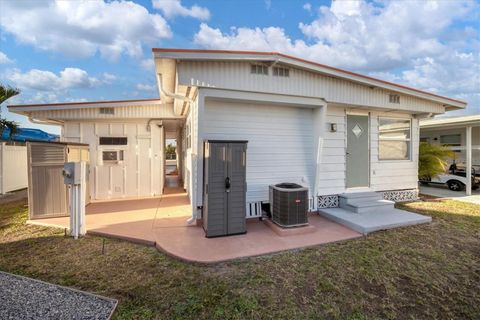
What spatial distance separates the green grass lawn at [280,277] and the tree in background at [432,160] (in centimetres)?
488

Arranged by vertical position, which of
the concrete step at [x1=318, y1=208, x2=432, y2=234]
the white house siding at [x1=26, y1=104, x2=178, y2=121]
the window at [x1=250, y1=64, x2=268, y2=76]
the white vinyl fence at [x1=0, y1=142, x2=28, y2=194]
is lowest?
the concrete step at [x1=318, y1=208, x2=432, y2=234]

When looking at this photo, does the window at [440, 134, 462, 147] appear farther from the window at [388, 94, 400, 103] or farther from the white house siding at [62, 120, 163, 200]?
the white house siding at [62, 120, 163, 200]

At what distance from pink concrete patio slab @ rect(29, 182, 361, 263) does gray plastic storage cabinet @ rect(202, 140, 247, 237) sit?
23 centimetres

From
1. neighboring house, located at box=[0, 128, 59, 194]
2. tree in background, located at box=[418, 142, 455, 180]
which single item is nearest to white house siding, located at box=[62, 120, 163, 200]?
neighboring house, located at box=[0, 128, 59, 194]

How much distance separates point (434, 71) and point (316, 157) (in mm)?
20459

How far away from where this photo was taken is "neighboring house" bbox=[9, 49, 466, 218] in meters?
4.30

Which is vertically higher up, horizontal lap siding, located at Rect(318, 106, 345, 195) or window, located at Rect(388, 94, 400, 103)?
window, located at Rect(388, 94, 400, 103)

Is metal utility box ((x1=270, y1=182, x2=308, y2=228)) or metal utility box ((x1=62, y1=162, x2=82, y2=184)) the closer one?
metal utility box ((x1=62, y1=162, x2=82, y2=184))

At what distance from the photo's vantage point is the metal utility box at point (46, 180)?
4758mm

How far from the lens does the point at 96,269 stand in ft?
9.40

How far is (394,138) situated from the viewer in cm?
646

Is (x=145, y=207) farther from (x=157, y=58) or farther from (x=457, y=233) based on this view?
(x=457, y=233)

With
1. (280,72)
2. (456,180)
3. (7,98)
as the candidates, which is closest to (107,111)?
(7,98)

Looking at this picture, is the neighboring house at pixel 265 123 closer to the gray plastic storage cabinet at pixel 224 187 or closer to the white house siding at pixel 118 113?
the white house siding at pixel 118 113
